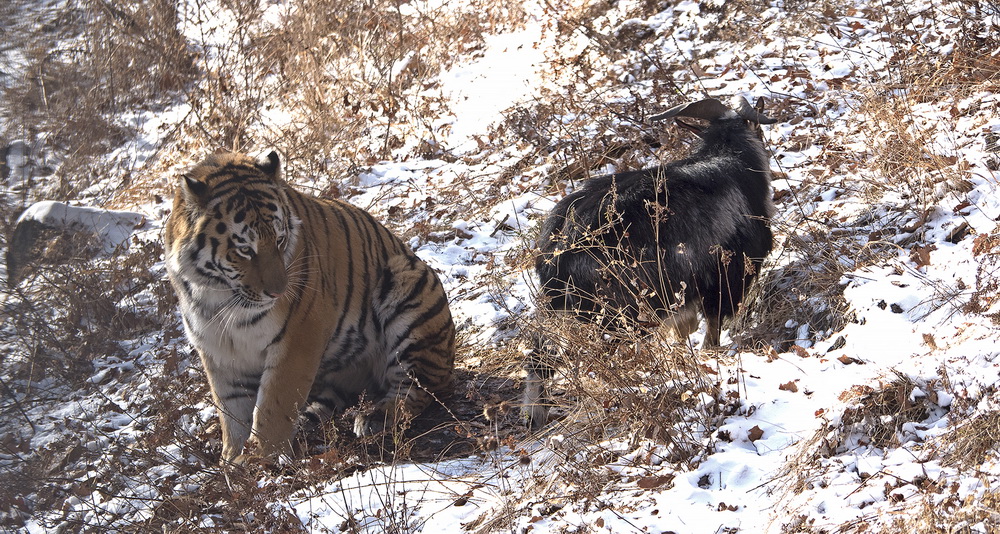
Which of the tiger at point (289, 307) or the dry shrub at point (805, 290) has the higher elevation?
the tiger at point (289, 307)

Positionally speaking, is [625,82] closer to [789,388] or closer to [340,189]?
Result: [340,189]

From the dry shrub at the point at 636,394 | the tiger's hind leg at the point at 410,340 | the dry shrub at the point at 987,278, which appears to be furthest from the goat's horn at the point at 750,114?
the tiger's hind leg at the point at 410,340

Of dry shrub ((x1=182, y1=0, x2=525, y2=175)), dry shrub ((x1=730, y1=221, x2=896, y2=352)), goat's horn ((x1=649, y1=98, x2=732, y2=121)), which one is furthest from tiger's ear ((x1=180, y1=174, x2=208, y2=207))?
dry shrub ((x1=182, y1=0, x2=525, y2=175))

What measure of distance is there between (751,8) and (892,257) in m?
5.51

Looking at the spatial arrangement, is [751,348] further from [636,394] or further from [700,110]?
[700,110]

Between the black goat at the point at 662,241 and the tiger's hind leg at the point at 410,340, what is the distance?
846mm

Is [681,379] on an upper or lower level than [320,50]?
lower

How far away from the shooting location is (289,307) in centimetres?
528

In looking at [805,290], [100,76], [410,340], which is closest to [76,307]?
[410,340]

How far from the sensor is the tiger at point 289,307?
504 centimetres

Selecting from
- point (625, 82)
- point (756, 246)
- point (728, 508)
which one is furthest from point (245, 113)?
point (728, 508)

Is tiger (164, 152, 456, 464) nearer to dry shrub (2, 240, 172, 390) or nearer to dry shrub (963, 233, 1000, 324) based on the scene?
dry shrub (2, 240, 172, 390)

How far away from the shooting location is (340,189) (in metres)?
9.41

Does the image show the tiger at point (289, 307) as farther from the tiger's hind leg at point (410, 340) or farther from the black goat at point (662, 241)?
the black goat at point (662, 241)
